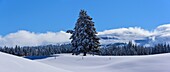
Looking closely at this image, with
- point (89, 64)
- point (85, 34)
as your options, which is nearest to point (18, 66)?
point (89, 64)

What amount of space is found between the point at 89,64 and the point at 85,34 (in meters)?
20.5

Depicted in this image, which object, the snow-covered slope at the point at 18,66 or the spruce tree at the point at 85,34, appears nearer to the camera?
the snow-covered slope at the point at 18,66

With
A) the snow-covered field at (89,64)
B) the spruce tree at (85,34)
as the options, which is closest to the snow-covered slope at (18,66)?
the snow-covered field at (89,64)

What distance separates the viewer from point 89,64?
27.2 metres

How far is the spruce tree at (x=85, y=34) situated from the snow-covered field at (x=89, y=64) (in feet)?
54.9

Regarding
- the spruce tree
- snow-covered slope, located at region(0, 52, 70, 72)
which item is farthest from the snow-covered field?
the spruce tree

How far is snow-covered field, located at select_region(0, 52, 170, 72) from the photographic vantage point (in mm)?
12387

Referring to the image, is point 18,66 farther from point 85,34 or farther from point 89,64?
point 85,34

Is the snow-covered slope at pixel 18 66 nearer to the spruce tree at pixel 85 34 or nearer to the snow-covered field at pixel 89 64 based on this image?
the snow-covered field at pixel 89 64

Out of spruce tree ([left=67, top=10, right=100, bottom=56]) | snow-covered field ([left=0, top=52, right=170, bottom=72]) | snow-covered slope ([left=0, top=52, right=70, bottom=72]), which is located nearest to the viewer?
snow-covered slope ([left=0, top=52, right=70, bottom=72])

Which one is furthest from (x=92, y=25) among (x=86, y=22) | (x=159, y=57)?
(x=159, y=57)

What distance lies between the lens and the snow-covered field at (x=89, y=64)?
1239 cm

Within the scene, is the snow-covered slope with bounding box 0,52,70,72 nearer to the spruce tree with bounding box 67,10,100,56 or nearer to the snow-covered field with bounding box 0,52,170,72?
the snow-covered field with bounding box 0,52,170,72

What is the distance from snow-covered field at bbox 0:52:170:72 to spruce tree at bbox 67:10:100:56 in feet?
54.9
